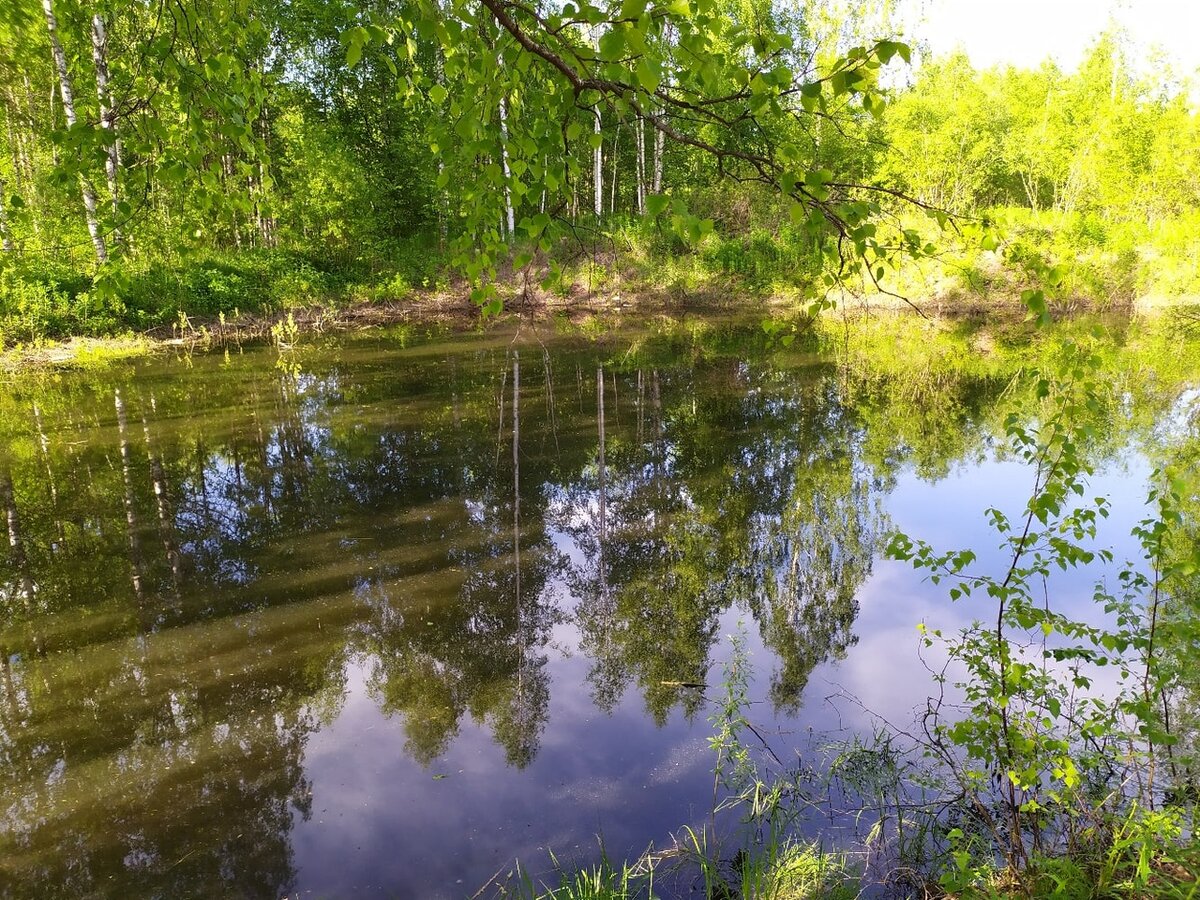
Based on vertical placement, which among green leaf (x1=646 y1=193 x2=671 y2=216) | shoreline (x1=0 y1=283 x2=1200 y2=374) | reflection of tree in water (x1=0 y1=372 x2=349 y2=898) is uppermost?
green leaf (x1=646 y1=193 x2=671 y2=216)

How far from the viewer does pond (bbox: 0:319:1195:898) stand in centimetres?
391

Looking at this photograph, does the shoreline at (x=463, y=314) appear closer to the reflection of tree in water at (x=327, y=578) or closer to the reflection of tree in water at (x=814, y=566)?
the reflection of tree in water at (x=327, y=578)

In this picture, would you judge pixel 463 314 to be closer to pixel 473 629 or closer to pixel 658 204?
pixel 473 629

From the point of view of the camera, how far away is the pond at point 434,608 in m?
3.91

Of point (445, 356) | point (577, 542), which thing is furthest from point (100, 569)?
point (445, 356)

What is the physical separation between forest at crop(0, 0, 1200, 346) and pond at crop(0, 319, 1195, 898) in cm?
269

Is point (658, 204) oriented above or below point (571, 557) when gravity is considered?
above

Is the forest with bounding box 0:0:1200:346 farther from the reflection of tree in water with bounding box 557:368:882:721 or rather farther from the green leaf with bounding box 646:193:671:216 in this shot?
the reflection of tree in water with bounding box 557:368:882:721

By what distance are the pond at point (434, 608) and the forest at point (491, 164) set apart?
8.84 feet

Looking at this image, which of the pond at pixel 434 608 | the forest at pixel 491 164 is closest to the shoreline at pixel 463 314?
the forest at pixel 491 164

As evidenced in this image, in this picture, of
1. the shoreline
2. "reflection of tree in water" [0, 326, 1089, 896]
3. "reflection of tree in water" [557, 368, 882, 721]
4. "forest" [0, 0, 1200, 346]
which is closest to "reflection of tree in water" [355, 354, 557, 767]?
"reflection of tree in water" [0, 326, 1089, 896]

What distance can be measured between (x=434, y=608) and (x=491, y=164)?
15.2ft

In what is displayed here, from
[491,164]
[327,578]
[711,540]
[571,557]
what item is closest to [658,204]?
[491,164]

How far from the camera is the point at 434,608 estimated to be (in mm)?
6070
